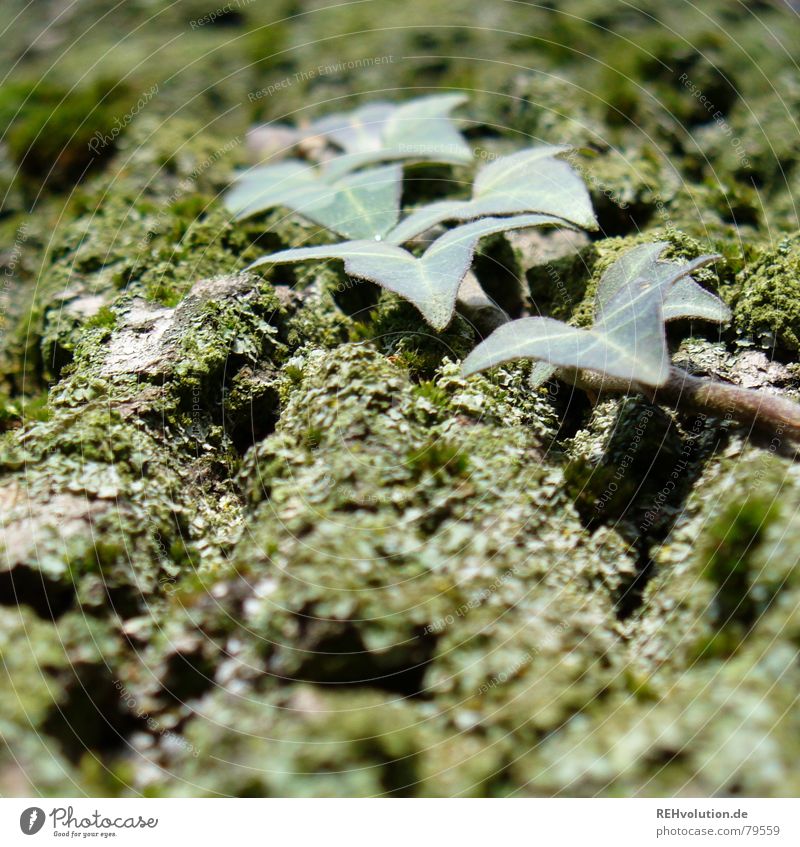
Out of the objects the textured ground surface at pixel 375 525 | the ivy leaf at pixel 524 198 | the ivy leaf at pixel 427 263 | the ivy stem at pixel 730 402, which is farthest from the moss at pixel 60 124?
the ivy stem at pixel 730 402

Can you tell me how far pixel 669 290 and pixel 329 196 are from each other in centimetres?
204

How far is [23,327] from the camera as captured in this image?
423cm

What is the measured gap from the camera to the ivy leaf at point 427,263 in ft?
10.1

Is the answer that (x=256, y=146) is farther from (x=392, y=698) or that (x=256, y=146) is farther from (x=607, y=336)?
(x=392, y=698)

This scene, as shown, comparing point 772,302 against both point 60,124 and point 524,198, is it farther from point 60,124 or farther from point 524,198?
point 60,124

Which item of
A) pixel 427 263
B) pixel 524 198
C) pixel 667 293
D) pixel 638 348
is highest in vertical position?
pixel 524 198

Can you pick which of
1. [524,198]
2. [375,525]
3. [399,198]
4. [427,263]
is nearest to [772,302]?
[524,198]

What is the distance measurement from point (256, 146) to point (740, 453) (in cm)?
418

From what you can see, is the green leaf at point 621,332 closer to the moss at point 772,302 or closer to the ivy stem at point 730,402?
the ivy stem at point 730,402

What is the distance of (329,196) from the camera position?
405 cm

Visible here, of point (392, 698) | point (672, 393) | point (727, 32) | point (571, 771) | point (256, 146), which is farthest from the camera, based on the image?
point (727, 32)

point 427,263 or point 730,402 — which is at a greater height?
point 427,263

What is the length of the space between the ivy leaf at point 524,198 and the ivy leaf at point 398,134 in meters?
0.74

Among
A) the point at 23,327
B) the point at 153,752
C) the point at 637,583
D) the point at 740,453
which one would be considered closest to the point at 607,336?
the point at 740,453
